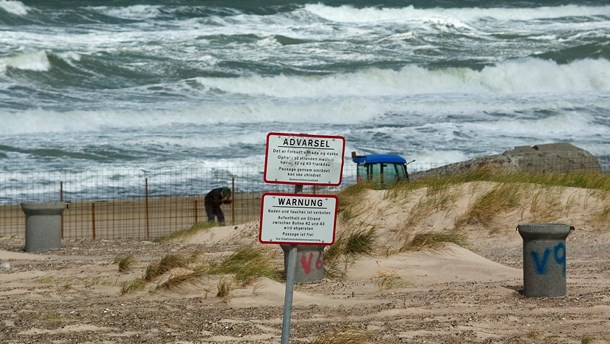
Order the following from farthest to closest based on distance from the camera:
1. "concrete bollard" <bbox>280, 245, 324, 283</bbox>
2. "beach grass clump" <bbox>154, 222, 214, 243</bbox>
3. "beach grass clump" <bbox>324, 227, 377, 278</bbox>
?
"beach grass clump" <bbox>154, 222, 214, 243</bbox>, "beach grass clump" <bbox>324, 227, 377, 278</bbox>, "concrete bollard" <bbox>280, 245, 324, 283</bbox>

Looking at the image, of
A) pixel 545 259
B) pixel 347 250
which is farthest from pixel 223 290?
pixel 545 259

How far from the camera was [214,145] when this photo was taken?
106 feet

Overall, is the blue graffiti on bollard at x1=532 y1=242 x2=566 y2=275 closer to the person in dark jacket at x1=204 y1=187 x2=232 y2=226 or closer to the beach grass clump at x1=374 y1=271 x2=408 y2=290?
the beach grass clump at x1=374 y1=271 x2=408 y2=290

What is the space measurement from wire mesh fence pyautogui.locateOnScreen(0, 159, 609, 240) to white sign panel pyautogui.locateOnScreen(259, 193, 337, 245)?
11794mm

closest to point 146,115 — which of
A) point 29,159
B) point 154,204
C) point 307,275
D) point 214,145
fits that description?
point 214,145

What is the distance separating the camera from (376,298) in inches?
464

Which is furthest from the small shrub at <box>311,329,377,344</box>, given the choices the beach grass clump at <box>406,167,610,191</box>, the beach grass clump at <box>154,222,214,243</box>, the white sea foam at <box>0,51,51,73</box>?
the white sea foam at <box>0,51,51,73</box>

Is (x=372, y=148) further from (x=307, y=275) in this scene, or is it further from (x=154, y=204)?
(x=307, y=275)

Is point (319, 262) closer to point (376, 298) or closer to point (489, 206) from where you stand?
point (376, 298)

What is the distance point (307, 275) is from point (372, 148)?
63.0 feet

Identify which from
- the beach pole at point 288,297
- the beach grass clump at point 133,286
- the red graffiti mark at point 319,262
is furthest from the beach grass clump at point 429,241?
the beach pole at point 288,297

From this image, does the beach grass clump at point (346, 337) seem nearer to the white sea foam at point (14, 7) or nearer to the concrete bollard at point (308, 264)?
the concrete bollard at point (308, 264)

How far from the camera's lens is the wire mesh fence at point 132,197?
2113 cm

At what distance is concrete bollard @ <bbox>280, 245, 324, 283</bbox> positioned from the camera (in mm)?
12727
